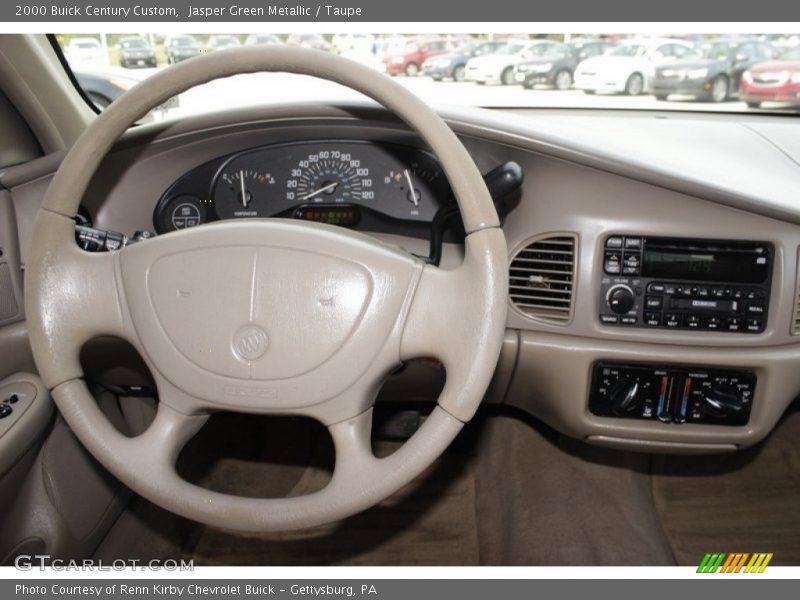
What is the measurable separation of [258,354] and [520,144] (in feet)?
2.26

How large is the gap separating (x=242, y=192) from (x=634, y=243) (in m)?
0.85

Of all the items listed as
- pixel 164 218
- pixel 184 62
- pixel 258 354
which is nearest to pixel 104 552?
pixel 164 218

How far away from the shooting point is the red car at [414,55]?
165cm

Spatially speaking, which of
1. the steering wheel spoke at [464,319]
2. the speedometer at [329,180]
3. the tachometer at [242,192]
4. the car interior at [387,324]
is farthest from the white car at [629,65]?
the steering wheel spoke at [464,319]

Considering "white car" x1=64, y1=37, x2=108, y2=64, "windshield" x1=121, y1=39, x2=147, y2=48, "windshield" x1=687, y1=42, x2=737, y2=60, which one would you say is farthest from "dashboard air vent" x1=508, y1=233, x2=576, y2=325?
"white car" x1=64, y1=37, x2=108, y2=64

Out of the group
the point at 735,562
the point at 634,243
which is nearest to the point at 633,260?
the point at 634,243

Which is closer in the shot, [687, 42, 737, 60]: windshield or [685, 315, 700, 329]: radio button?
[685, 315, 700, 329]: radio button

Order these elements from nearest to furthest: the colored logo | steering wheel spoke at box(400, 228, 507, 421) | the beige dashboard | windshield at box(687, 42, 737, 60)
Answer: steering wheel spoke at box(400, 228, 507, 421) < the beige dashboard < windshield at box(687, 42, 737, 60) < the colored logo

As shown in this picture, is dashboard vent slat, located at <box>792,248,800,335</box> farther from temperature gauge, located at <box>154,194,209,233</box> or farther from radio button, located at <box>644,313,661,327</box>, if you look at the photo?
temperature gauge, located at <box>154,194,209,233</box>

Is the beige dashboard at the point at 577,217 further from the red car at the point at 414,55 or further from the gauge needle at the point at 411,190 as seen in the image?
the red car at the point at 414,55

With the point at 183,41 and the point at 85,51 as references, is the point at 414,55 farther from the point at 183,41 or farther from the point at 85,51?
the point at 85,51

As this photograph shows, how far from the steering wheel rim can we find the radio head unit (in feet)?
1.62

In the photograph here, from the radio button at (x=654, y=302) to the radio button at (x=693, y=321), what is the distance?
2.6 inches

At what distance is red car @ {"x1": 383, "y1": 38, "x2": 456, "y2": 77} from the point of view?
165cm
